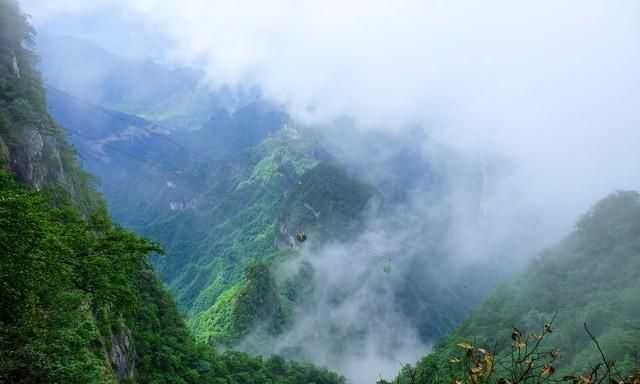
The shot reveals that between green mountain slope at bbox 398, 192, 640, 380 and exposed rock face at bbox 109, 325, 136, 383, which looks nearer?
exposed rock face at bbox 109, 325, 136, 383

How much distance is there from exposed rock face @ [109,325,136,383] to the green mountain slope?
83.5ft

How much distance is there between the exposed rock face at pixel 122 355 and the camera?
2157 centimetres

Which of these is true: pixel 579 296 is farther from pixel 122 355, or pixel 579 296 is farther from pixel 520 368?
pixel 520 368

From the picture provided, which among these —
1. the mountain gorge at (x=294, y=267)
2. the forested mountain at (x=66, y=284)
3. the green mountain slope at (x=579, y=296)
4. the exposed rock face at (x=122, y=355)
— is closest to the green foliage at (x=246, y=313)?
the mountain gorge at (x=294, y=267)

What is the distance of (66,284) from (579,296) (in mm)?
51936

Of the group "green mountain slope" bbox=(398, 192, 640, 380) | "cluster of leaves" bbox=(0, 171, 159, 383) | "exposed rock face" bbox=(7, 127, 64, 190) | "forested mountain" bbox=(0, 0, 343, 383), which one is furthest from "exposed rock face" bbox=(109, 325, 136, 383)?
"green mountain slope" bbox=(398, 192, 640, 380)

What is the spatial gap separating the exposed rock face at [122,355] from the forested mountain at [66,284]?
7cm

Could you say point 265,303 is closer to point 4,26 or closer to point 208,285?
point 208,285

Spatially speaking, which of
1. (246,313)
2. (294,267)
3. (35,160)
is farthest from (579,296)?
(35,160)

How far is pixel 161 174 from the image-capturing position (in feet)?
576

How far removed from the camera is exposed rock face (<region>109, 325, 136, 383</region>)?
21.6 m

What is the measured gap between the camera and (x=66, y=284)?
12.8 meters

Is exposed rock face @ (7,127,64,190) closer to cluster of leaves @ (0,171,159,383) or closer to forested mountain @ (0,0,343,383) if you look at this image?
forested mountain @ (0,0,343,383)

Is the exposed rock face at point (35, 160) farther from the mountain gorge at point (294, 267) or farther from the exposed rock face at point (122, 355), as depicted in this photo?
the exposed rock face at point (122, 355)
